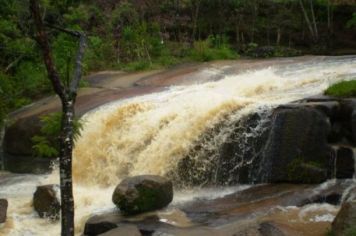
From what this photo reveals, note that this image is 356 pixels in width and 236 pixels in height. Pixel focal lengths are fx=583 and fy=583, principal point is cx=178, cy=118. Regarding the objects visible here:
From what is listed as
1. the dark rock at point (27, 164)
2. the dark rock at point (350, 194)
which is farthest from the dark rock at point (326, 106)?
the dark rock at point (27, 164)

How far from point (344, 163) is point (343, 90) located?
6.00 feet

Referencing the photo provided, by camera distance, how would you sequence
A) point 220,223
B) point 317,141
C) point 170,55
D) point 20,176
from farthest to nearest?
1. point 170,55
2. point 20,176
3. point 317,141
4. point 220,223

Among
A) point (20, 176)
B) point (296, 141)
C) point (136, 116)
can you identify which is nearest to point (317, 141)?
point (296, 141)

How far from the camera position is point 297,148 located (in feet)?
33.8

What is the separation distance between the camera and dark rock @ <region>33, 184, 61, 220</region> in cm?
1018

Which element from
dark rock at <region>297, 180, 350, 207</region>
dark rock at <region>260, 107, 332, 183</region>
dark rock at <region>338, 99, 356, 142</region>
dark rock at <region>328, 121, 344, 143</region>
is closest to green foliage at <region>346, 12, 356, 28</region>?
dark rock at <region>338, 99, 356, 142</region>

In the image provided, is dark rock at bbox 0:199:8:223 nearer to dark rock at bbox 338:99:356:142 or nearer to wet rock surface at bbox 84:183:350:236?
wet rock surface at bbox 84:183:350:236

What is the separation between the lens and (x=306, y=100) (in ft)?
36.4

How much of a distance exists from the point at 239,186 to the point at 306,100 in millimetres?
2112

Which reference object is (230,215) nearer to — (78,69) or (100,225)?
(100,225)

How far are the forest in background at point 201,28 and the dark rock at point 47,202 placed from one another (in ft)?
32.0

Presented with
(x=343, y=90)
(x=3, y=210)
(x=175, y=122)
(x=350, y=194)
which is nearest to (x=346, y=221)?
(x=350, y=194)

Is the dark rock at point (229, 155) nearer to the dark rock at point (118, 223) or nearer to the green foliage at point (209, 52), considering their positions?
the dark rock at point (118, 223)

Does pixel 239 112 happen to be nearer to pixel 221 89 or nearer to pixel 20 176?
pixel 221 89
